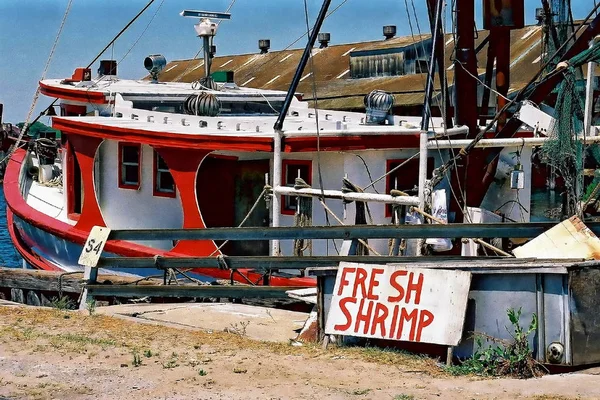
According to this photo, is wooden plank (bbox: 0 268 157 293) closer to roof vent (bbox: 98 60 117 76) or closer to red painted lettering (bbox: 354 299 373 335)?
red painted lettering (bbox: 354 299 373 335)

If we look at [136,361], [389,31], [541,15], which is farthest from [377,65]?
[136,361]

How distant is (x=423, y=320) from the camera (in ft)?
29.5

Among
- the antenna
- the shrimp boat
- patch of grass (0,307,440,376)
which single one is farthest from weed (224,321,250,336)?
the antenna

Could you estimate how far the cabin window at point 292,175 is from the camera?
14137 millimetres

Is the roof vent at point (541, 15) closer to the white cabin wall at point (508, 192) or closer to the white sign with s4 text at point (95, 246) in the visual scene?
the white cabin wall at point (508, 192)

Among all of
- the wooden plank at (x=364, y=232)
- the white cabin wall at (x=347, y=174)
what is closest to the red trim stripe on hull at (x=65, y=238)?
the white cabin wall at (x=347, y=174)

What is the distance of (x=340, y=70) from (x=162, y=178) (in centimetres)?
3080

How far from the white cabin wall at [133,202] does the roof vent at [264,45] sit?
3764cm

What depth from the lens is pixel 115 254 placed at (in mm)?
15648

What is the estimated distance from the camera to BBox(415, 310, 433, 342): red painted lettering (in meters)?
8.95

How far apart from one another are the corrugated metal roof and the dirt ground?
866 inches

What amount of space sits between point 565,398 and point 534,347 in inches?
48.2

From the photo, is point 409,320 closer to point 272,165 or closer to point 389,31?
point 272,165

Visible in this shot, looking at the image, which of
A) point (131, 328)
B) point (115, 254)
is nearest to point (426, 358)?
point (131, 328)
